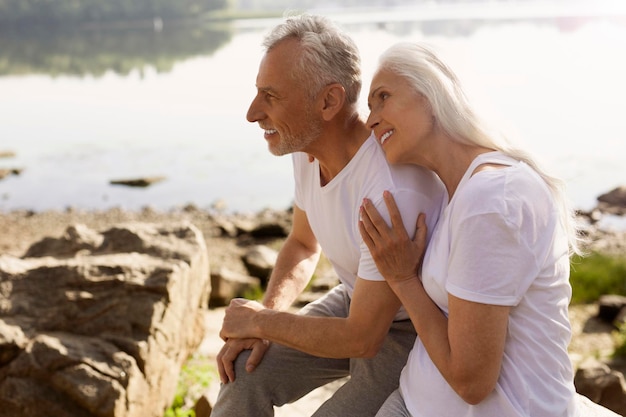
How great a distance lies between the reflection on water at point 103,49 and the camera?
34562 millimetres

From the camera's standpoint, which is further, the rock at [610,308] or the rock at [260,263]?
the rock at [260,263]

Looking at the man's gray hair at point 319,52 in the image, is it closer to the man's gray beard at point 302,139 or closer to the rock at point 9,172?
the man's gray beard at point 302,139

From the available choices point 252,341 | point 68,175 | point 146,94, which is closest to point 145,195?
point 68,175

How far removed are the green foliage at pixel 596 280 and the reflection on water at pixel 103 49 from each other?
1051 inches

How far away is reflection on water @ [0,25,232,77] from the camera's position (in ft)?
113

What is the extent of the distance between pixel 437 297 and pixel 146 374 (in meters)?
1.92

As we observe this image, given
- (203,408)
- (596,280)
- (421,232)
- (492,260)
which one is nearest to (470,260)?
(492,260)

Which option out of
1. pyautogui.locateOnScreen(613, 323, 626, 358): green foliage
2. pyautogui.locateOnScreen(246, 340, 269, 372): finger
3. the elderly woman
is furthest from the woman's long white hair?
pyautogui.locateOnScreen(613, 323, 626, 358): green foliage

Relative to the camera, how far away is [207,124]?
20.3m

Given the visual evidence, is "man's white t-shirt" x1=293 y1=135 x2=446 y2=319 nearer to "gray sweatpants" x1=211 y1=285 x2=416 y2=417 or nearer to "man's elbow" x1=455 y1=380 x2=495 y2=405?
"gray sweatpants" x1=211 y1=285 x2=416 y2=417

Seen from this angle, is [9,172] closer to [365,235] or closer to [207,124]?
[207,124]

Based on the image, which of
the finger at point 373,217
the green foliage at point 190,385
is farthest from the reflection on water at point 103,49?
the finger at point 373,217

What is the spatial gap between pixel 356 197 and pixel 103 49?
141 ft

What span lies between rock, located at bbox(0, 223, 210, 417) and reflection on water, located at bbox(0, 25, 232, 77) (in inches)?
1161
